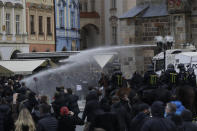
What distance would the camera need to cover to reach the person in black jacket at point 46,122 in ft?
37.8

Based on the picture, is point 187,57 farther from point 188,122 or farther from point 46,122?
point 188,122

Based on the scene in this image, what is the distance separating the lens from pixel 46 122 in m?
11.6

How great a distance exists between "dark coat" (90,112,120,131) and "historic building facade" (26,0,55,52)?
44.2m

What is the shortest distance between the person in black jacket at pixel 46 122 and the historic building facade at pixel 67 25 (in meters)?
48.7

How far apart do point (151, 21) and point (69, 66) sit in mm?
5253

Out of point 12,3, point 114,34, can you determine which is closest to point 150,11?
point 12,3

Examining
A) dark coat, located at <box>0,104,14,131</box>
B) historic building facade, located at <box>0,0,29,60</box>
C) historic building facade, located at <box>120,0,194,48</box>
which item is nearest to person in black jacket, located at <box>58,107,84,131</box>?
dark coat, located at <box>0,104,14,131</box>

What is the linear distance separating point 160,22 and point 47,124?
24.5 metres

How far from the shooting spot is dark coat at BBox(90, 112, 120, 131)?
10.4 metres

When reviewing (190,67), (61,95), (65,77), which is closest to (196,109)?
(61,95)

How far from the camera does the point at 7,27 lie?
2042 inches

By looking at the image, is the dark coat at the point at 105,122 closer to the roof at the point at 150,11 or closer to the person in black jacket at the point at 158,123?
the person in black jacket at the point at 158,123

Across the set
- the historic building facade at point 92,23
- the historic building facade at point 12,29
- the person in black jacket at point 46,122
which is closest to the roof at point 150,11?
the historic building facade at point 12,29

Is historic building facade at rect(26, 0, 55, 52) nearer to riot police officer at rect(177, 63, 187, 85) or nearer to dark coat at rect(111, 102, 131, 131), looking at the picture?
riot police officer at rect(177, 63, 187, 85)
